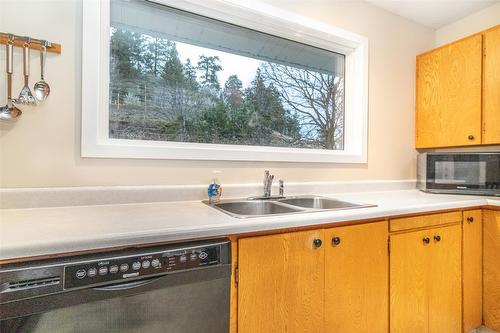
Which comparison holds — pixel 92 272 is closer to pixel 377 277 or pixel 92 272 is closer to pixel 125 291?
pixel 125 291

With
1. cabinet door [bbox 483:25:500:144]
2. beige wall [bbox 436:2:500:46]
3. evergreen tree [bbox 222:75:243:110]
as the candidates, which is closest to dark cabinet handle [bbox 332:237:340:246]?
evergreen tree [bbox 222:75:243:110]

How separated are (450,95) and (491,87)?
255 mm

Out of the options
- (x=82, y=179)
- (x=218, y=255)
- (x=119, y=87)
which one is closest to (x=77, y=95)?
(x=119, y=87)

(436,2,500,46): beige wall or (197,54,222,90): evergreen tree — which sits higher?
(436,2,500,46): beige wall

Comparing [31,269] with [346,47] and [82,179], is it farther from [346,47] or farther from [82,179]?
[346,47]

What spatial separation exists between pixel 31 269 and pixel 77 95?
34.6 inches

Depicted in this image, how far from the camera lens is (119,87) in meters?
1.48

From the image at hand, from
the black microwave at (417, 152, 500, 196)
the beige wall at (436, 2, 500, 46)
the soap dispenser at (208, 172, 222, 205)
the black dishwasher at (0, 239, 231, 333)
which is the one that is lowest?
the black dishwasher at (0, 239, 231, 333)

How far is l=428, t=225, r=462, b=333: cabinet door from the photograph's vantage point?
158 centimetres

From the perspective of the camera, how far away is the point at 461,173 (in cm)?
200

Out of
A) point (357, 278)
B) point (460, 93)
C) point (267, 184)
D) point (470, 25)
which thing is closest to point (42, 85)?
point (267, 184)

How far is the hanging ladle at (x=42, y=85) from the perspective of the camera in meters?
1.20

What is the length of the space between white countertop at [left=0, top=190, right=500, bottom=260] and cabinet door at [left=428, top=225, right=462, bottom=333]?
377mm

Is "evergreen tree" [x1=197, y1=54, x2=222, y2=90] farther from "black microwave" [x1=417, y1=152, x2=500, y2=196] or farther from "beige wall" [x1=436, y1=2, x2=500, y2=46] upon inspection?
"beige wall" [x1=436, y1=2, x2=500, y2=46]
